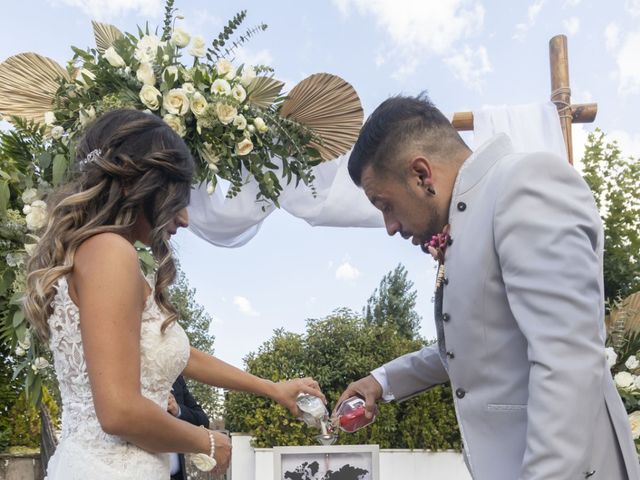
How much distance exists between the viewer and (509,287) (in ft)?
4.72

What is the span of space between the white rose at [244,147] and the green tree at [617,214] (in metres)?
3.17

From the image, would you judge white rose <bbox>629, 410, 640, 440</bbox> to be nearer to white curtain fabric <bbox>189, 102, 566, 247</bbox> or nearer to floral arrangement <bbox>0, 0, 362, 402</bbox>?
white curtain fabric <bbox>189, 102, 566, 247</bbox>

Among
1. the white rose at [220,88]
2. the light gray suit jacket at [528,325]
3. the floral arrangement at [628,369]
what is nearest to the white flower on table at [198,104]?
the white rose at [220,88]

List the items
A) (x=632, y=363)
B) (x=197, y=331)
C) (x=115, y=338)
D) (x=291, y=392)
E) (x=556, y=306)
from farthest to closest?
(x=197, y=331) < (x=632, y=363) < (x=291, y=392) < (x=115, y=338) < (x=556, y=306)

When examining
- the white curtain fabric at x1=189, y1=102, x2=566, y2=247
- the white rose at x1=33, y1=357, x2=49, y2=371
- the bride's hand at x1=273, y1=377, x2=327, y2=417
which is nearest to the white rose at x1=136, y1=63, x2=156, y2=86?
the white curtain fabric at x1=189, y1=102, x2=566, y2=247

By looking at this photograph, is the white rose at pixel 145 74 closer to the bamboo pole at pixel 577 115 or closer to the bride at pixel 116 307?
the bride at pixel 116 307

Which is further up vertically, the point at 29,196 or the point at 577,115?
the point at 577,115

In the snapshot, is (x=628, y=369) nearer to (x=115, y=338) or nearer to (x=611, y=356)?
(x=611, y=356)

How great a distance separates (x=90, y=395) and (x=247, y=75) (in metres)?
2.14

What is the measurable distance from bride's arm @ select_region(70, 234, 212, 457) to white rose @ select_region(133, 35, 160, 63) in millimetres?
1842

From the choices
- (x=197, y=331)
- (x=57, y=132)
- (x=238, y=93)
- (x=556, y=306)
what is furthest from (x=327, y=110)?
(x=197, y=331)

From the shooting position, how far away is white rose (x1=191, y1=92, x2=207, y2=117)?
10.5 feet

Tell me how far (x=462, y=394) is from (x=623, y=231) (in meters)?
4.24

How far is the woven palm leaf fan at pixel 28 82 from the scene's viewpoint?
11.3 ft
